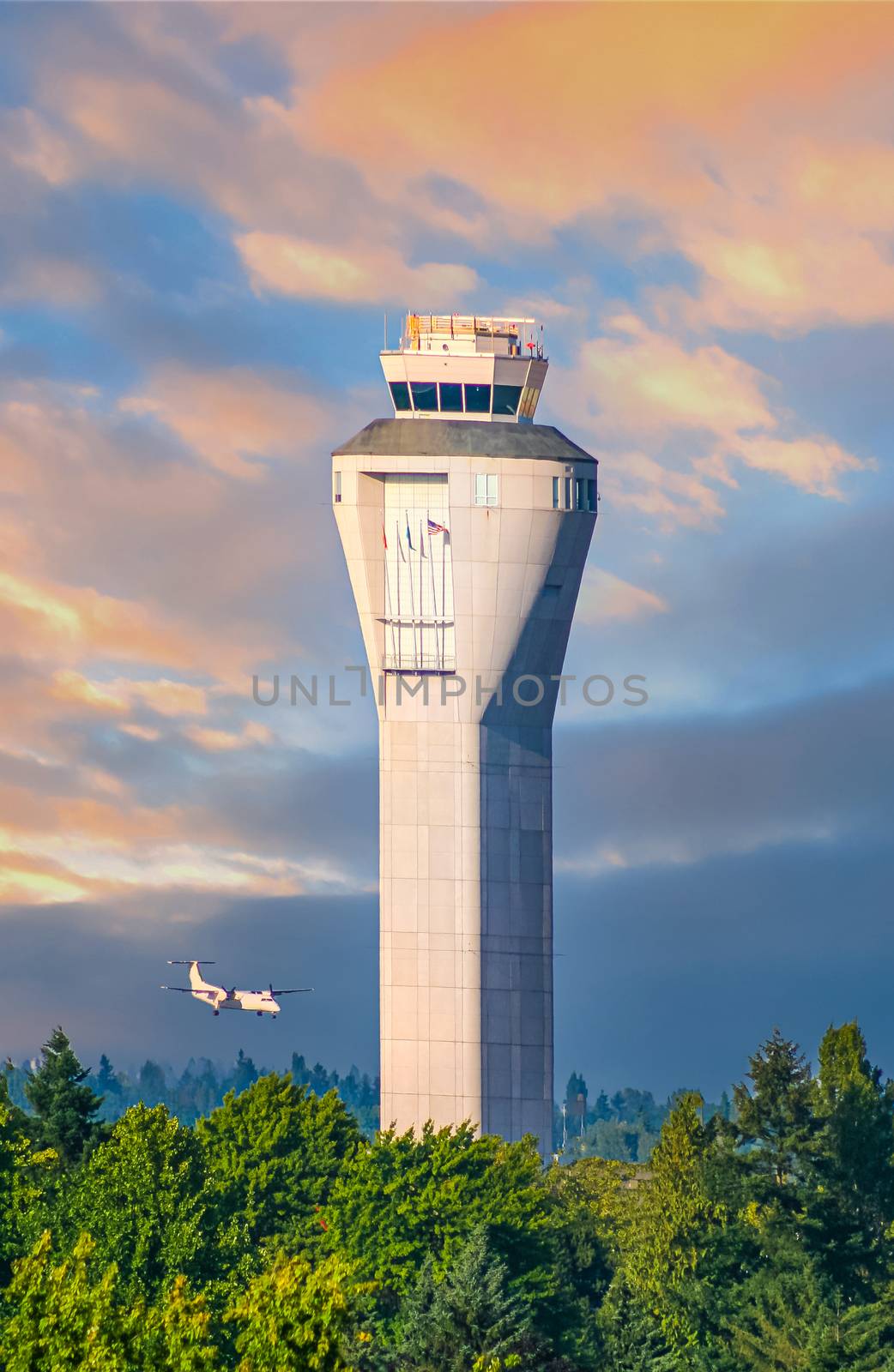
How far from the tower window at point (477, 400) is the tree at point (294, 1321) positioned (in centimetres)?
13198

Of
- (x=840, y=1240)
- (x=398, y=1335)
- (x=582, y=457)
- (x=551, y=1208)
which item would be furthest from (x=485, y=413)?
(x=398, y=1335)

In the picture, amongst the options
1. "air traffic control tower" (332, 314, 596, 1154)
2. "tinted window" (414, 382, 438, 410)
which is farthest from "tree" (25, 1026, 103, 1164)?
"tinted window" (414, 382, 438, 410)

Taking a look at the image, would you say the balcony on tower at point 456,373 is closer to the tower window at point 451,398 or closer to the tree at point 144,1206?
the tower window at point 451,398

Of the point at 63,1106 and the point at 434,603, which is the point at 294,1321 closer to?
the point at 63,1106

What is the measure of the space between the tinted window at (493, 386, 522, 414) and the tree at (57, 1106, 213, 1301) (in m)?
82.6

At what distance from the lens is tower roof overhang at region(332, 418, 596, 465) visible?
189 metres

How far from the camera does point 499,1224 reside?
133500 mm

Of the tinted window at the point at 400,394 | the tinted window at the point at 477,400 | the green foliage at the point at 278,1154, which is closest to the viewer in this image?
the green foliage at the point at 278,1154

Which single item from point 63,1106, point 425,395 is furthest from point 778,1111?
point 425,395

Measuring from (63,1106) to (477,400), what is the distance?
242ft

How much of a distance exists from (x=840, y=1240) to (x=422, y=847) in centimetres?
5815

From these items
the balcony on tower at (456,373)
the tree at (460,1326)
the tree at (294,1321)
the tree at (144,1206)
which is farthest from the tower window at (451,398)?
the tree at (294,1321)

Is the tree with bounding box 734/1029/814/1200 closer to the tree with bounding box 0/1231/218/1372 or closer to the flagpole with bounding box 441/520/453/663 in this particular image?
the flagpole with bounding box 441/520/453/663

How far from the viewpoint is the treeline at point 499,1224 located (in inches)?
4311
